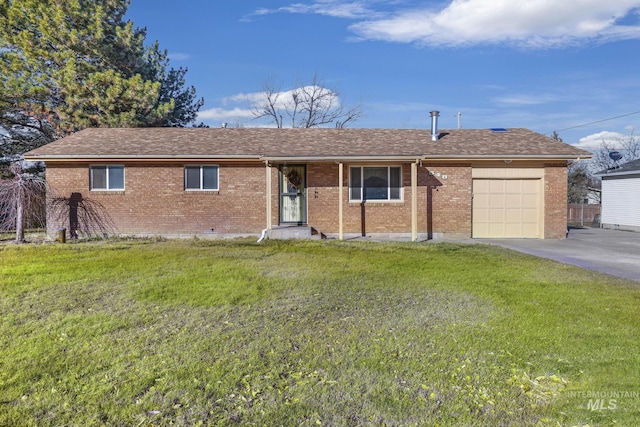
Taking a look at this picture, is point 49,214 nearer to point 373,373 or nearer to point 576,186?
point 373,373


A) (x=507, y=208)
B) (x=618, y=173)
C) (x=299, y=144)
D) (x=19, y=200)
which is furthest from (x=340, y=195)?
(x=618, y=173)

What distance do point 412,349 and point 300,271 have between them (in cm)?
391

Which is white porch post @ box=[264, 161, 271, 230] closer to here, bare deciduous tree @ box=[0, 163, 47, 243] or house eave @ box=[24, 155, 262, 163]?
house eave @ box=[24, 155, 262, 163]

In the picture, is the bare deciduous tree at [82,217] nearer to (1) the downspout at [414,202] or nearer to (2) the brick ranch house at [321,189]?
(2) the brick ranch house at [321,189]

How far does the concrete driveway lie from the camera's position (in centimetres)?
863

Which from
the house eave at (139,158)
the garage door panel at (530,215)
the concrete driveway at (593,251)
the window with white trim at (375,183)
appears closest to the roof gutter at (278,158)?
the house eave at (139,158)

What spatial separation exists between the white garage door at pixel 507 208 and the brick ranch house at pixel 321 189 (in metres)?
0.03

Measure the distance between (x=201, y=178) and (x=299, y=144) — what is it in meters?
3.51

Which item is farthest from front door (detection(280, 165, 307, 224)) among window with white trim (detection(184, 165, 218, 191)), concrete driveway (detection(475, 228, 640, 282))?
concrete driveway (detection(475, 228, 640, 282))

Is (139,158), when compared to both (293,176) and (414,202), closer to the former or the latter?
(293,176)

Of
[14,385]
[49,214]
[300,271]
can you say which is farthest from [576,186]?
[14,385]

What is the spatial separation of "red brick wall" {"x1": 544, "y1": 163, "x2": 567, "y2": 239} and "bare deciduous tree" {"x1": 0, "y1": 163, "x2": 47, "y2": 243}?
16.0 m

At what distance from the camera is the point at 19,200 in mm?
12359

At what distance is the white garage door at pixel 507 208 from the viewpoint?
13.9 meters
